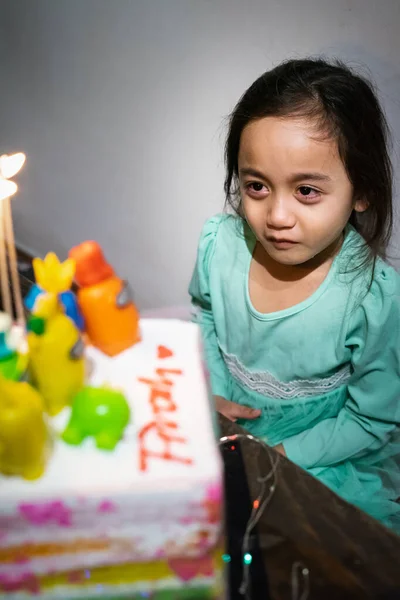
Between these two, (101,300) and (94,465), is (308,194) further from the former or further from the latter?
(94,465)

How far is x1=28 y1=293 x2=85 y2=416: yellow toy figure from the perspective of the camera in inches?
21.4

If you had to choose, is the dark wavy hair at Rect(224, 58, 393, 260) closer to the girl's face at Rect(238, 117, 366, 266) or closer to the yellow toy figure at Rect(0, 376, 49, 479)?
the girl's face at Rect(238, 117, 366, 266)

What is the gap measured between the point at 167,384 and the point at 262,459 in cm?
23

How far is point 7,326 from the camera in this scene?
54cm

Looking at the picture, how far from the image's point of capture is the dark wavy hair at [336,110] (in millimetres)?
852

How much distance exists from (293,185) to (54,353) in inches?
18.7

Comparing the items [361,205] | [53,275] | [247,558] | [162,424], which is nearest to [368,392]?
[361,205]

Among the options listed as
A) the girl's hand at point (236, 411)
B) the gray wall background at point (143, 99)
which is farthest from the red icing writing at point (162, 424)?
the gray wall background at point (143, 99)

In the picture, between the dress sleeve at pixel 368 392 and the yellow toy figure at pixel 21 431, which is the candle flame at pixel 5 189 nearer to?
the yellow toy figure at pixel 21 431

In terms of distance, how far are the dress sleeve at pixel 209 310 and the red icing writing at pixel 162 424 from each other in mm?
513

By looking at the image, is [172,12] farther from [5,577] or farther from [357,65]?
[5,577]

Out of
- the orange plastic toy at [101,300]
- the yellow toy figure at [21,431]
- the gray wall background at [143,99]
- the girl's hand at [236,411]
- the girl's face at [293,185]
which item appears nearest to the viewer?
the yellow toy figure at [21,431]

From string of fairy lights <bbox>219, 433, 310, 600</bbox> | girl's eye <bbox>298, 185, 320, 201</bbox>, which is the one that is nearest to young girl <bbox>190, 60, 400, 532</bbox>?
girl's eye <bbox>298, 185, 320, 201</bbox>

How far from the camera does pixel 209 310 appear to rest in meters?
1.20
